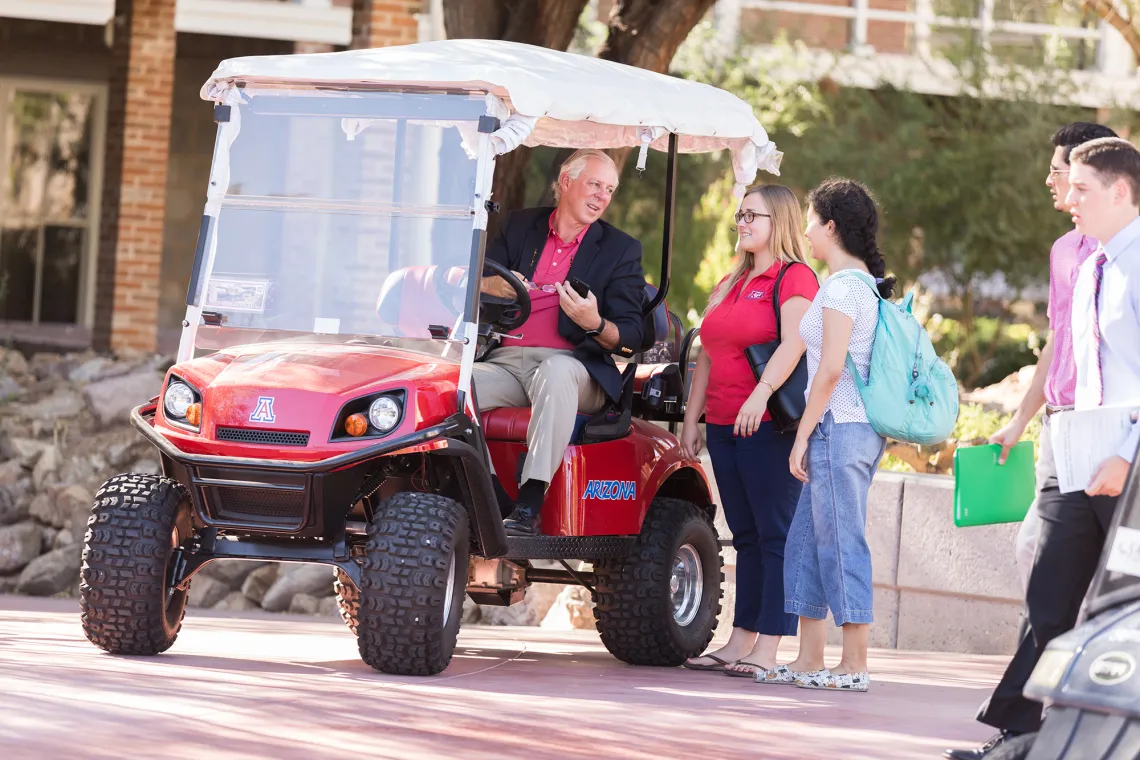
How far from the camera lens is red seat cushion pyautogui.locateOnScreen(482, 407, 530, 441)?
6309 millimetres

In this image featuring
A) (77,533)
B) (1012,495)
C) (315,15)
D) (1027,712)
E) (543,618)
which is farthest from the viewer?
(315,15)

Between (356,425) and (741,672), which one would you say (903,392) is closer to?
(741,672)

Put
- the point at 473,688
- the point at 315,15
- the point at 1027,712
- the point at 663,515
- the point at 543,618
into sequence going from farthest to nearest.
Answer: the point at 315,15, the point at 543,618, the point at 663,515, the point at 473,688, the point at 1027,712

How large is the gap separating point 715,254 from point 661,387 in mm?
8256

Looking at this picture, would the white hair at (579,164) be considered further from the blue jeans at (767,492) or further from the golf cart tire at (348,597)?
the golf cart tire at (348,597)

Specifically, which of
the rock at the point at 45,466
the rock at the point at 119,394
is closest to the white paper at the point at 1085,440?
the rock at the point at 45,466

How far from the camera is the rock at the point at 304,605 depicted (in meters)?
9.96

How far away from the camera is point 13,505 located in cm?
1091

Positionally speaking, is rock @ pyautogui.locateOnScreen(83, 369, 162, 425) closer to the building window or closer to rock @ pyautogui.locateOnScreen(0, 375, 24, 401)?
rock @ pyautogui.locateOnScreen(0, 375, 24, 401)

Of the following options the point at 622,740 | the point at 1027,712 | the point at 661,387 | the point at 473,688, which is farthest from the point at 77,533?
the point at 1027,712

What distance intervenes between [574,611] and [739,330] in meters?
3.02

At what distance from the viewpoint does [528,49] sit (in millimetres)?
6590

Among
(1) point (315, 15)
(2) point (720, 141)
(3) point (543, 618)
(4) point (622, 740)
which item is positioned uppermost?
(1) point (315, 15)

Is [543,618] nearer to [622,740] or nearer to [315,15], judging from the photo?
[622,740]
